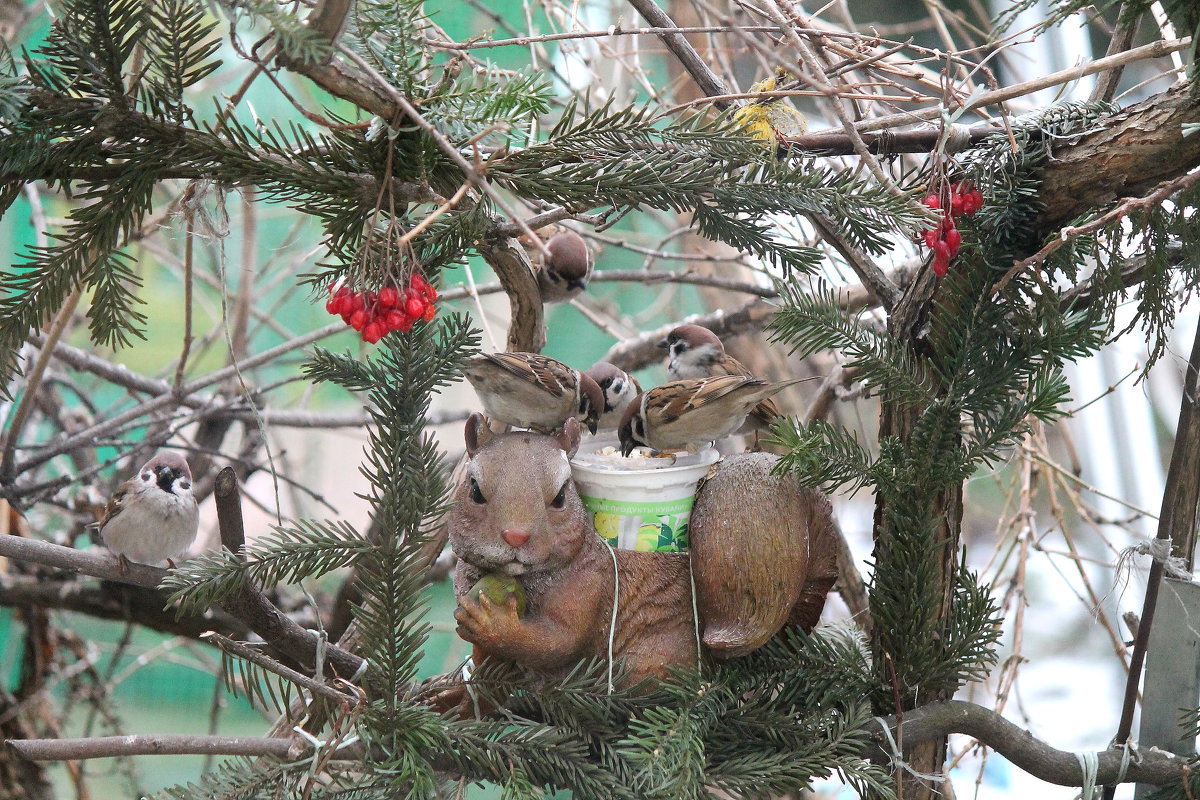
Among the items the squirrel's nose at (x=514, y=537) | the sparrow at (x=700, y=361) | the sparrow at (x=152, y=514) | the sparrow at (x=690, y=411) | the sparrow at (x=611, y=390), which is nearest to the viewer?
the squirrel's nose at (x=514, y=537)

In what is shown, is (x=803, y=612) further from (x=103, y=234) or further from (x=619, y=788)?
(x=103, y=234)

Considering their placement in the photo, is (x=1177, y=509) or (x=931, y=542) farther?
(x=1177, y=509)

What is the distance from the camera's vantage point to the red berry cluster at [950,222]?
866mm

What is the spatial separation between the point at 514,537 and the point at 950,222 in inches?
18.8

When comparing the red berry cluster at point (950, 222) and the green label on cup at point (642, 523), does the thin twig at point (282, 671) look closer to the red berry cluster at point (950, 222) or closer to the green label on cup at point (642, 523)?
the green label on cup at point (642, 523)

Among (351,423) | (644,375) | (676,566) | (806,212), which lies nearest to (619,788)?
(676,566)

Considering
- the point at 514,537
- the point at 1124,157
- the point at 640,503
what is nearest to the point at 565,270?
the point at 640,503

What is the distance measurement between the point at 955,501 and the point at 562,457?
410mm

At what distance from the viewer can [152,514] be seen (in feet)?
5.40

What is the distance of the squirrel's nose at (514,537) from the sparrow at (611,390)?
424 mm

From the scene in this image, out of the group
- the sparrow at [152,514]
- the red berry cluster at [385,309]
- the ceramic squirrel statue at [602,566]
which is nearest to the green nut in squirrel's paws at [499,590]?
the ceramic squirrel statue at [602,566]

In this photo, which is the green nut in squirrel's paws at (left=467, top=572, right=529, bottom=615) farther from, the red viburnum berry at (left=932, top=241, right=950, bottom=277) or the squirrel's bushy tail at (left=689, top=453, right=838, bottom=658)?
the red viburnum berry at (left=932, top=241, right=950, bottom=277)

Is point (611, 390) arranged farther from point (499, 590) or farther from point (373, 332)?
point (373, 332)

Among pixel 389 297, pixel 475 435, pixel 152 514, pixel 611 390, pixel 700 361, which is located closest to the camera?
pixel 389 297
